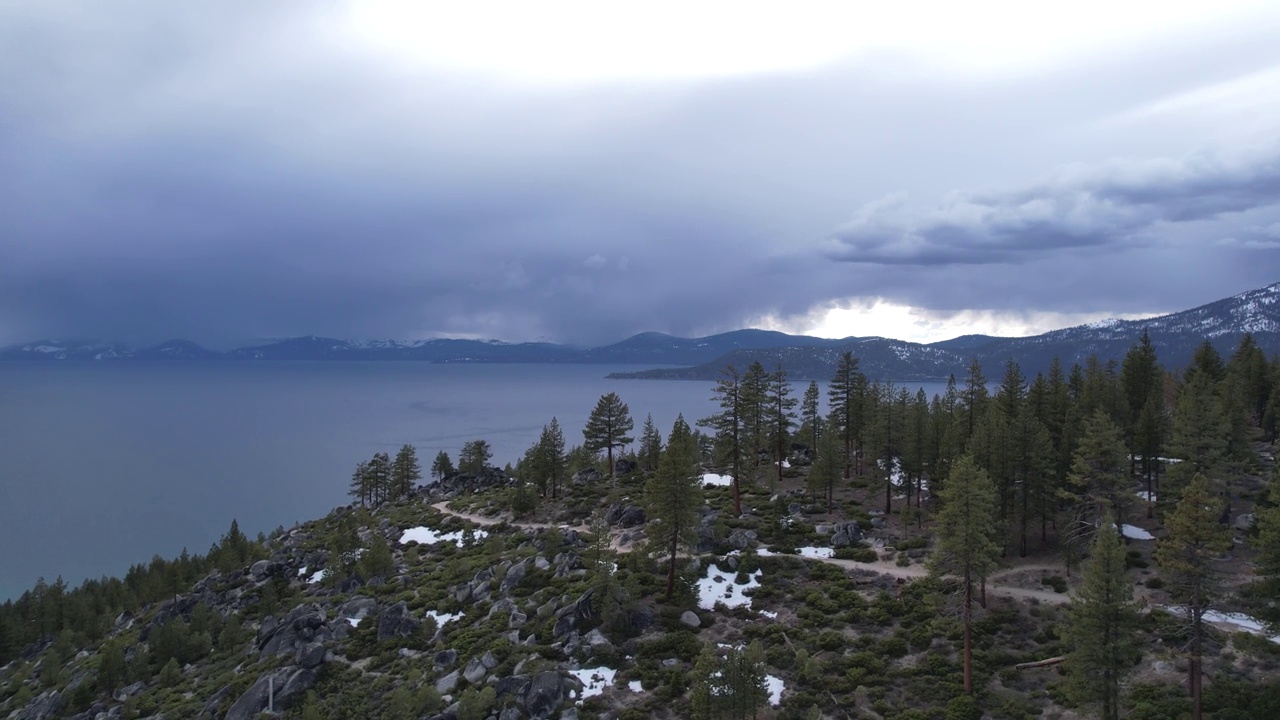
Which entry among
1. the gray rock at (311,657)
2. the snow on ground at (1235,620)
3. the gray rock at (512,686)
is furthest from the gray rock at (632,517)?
the snow on ground at (1235,620)

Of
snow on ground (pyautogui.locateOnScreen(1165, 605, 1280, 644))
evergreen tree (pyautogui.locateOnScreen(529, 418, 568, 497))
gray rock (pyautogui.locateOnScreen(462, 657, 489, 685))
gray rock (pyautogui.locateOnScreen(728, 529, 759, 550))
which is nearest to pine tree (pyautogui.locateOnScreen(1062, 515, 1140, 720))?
snow on ground (pyautogui.locateOnScreen(1165, 605, 1280, 644))

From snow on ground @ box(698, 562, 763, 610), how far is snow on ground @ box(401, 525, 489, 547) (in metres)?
26.1

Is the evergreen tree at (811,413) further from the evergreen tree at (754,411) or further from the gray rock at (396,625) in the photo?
the gray rock at (396,625)

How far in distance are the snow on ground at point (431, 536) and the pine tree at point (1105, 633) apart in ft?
155

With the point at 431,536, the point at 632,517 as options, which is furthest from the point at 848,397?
the point at 431,536

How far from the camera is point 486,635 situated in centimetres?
3784

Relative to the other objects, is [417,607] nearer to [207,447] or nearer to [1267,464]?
[1267,464]

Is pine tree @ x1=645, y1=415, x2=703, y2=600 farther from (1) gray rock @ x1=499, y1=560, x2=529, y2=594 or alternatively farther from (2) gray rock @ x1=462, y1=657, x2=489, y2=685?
(2) gray rock @ x1=462, y1=657, x2=489, y2=685

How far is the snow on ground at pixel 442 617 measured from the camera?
4203 centimetres

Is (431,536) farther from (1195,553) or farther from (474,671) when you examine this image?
(1195,553)

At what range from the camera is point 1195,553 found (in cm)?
2423

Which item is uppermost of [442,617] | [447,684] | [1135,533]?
[1135,533]

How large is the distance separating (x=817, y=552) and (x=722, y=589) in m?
8.98

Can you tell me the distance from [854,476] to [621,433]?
26.5 meters
